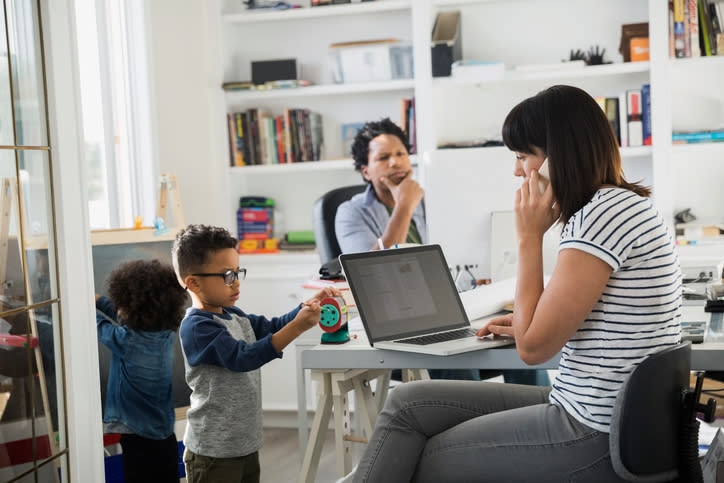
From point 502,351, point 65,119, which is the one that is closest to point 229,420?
point 502,351

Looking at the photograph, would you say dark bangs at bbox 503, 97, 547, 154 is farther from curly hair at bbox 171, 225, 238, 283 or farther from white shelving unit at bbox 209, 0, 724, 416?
white shelving unit at bbox 209, 0, 724, 416

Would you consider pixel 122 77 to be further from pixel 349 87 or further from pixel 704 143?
pixel 704 143

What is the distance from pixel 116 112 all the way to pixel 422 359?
2.46 metres

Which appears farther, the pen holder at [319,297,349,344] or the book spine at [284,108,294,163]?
the book spine at [284,108,294,163]

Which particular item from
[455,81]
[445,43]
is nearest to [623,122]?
[455,81]

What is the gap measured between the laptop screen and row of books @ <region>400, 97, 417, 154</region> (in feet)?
6.76

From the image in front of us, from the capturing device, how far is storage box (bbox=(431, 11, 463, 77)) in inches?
154

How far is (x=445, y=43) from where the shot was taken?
3906 mm

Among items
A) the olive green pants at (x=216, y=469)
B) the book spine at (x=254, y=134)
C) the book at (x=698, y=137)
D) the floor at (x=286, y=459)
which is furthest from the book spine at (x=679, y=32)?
the olive green pants at (x=216, y=469)

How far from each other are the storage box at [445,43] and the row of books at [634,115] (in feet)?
2.40

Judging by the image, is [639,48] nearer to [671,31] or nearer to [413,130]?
[671,31]

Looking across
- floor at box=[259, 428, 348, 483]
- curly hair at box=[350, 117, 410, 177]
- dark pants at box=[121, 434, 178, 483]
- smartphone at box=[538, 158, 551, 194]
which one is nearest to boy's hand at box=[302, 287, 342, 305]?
smartphone at box=[538, 158, 551, 194]

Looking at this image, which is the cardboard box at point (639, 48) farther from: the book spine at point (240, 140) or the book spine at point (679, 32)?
the book spine at point (240, 140)

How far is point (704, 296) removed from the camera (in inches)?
88.4
